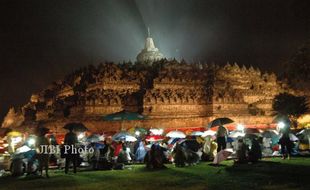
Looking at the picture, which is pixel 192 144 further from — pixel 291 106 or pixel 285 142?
pixel 291 106

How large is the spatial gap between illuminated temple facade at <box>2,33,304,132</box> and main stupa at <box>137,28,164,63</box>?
16.4m

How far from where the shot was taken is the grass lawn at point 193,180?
471 inches

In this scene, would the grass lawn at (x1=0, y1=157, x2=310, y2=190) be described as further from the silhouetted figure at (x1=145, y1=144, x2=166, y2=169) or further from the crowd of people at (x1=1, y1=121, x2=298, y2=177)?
the crowd of people at (x1=1, y1=121, x2=298, y2=177)

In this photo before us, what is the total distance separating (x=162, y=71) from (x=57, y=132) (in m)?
25.7

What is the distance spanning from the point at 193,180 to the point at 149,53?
81.8 m

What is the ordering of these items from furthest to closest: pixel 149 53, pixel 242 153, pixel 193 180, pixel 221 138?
pixel 149 53 < pixel 221 138 < pixel 242 153 < pixel 193 180

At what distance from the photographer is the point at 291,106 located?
5456cm

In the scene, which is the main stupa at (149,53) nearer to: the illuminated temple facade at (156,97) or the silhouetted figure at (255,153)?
the illuminated temple facade at (156,97)

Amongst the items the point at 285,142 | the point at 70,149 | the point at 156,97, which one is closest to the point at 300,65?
the point at 285,142

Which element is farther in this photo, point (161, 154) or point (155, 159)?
point (161, 154)

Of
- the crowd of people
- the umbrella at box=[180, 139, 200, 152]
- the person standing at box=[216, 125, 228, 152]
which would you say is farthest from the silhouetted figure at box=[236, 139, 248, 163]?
the umbrella at box=[180, 139, 200, 152]

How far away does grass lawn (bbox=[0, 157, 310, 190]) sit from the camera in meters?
12.0

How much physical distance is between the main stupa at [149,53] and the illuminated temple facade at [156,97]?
1639cm

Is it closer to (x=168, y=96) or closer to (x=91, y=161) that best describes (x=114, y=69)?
(x=168, y=96)
